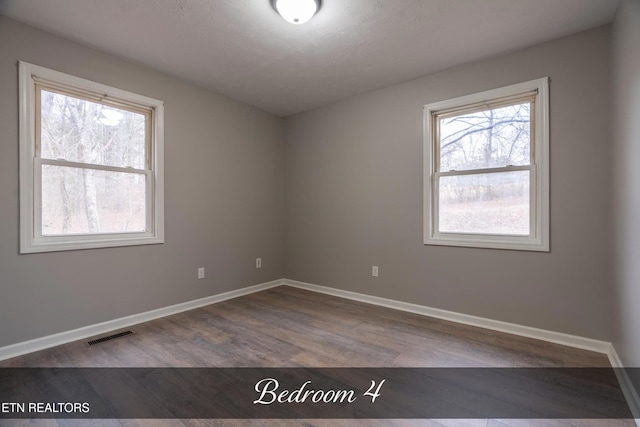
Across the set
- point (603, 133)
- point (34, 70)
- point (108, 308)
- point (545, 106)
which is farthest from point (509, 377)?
point (34, 70)

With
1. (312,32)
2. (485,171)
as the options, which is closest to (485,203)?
(485,171)

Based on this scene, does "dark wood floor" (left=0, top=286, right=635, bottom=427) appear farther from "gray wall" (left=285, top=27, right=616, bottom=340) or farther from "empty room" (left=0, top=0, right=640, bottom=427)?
"gray wall" (left=285, top=27, right=616, bottom=340)

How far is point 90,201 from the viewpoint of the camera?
271 cm

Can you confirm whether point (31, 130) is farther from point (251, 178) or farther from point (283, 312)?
point (283, 312)

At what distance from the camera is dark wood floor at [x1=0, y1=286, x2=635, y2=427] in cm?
213

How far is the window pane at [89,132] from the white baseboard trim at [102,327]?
151 centimetres

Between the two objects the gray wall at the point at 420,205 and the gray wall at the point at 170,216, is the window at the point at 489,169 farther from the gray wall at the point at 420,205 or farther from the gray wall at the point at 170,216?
the gray wall at the point at 170,216

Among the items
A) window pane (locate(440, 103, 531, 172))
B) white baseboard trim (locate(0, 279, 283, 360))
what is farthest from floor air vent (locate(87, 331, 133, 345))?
window pane (locate(440, 103, 531, 172))

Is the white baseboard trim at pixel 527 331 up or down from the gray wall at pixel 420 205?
down

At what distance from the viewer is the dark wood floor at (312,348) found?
2135mm

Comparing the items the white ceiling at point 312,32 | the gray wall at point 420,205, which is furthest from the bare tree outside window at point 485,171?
the white ceiling at point 312,32

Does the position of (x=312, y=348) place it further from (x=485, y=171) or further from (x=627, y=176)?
(x=627, y=176)

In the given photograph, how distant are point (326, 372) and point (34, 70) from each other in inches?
129

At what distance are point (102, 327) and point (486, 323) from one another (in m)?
3.64
